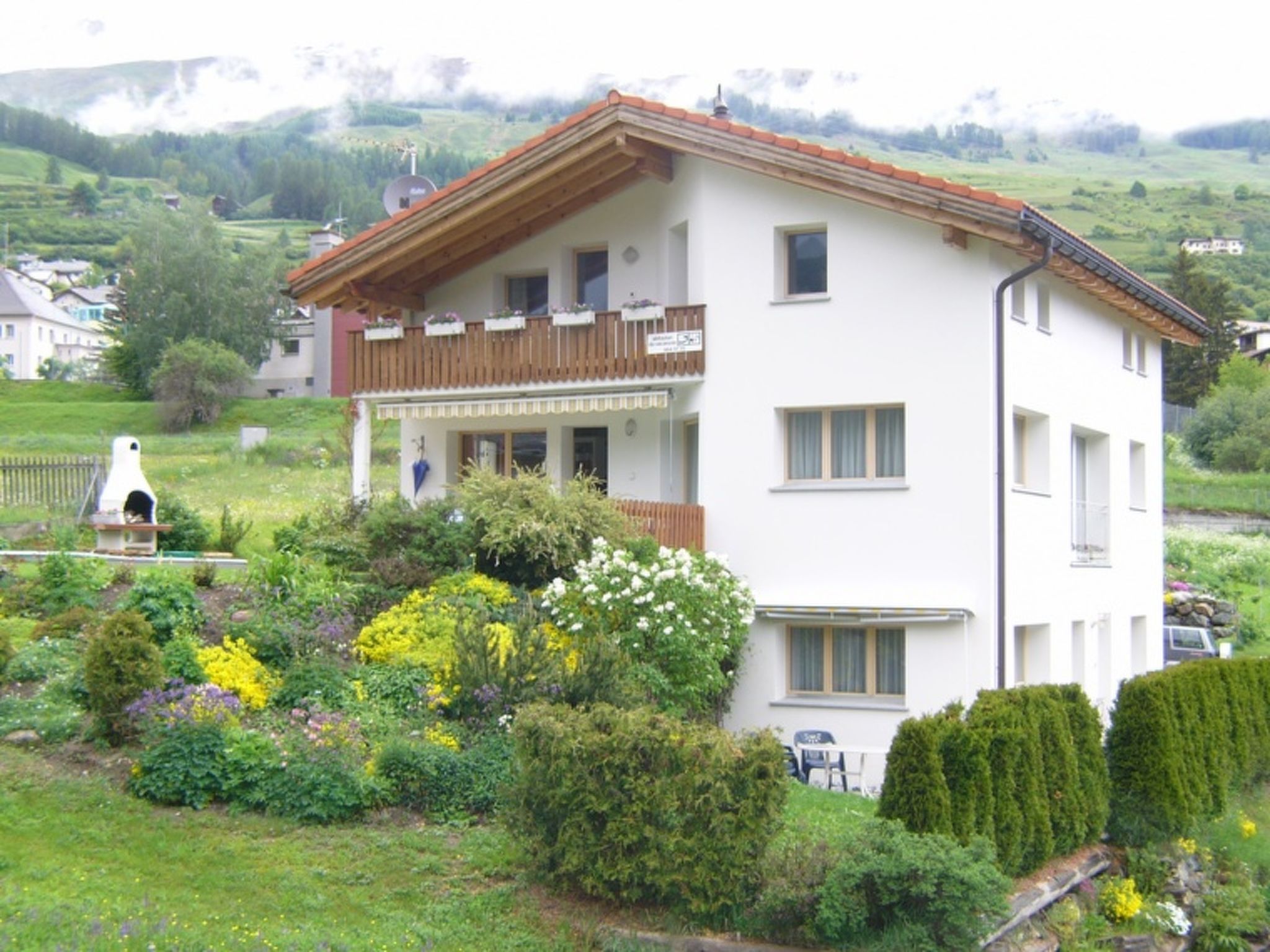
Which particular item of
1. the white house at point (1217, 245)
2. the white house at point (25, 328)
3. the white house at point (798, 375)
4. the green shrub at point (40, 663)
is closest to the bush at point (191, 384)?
the white house at point (798, 375)

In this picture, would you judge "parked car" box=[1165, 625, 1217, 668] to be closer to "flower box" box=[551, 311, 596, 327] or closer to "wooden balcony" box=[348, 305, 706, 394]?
"wooden balcony" box=[348, 305, 706, 394]

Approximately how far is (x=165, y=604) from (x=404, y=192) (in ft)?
49.7

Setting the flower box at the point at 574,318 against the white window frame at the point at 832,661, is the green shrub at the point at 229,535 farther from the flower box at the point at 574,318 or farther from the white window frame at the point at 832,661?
the white window frame at the point at 832,661

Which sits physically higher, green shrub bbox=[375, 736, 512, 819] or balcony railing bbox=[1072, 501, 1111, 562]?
balcony railing bbox=[1072, 501, 1111, 562]

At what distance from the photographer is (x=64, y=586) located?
835 inches

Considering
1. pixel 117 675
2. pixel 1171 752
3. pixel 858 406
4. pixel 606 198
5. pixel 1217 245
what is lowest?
pixel 1171 752

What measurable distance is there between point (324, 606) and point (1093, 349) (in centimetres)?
1464

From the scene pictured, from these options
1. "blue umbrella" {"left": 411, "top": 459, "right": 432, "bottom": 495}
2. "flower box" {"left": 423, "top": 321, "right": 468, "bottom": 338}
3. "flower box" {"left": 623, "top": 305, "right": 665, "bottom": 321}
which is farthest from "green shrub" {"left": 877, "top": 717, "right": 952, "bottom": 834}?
"blue umbrella" {"left": 411, "top": 459, "right": 432, "bottom": 495}

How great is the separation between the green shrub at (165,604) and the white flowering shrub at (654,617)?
4.52 meters

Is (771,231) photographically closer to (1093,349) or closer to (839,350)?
(839,350)

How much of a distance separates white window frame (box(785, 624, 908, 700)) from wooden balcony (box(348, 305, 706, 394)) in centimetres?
423

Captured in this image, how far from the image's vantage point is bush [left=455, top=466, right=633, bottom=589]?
22.0 metres

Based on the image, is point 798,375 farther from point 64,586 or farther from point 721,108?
point 64,586

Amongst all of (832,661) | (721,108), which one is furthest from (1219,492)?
(832,661)
